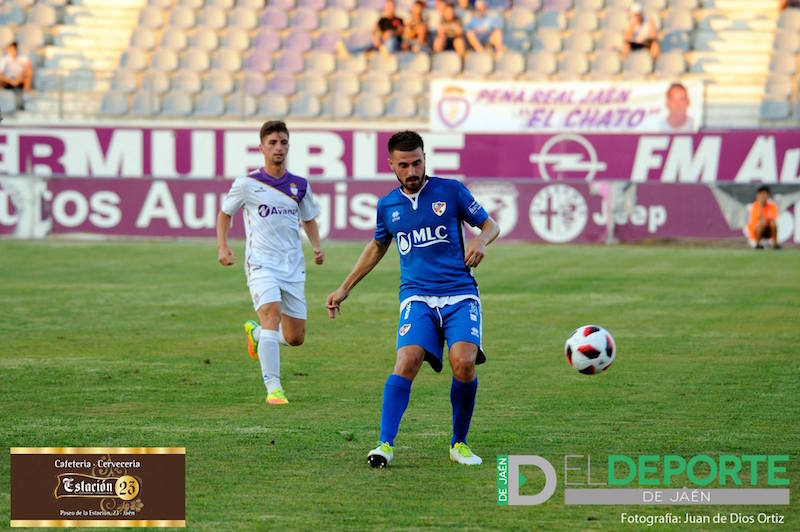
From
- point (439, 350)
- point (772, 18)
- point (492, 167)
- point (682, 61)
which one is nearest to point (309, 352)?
point (439, 350)

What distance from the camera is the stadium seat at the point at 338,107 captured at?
30.6 meters

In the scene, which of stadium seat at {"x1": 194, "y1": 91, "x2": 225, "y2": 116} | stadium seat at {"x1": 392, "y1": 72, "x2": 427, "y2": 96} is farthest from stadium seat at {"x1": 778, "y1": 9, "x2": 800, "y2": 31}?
stadium seat at {"x1": 194, "y1": 91, "x2": 225, "y2": 116}

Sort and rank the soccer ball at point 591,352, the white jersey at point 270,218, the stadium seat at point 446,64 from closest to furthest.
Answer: the soccer ball at point 591,352, the white jersey at point 270,218, the stadium seat at point 446,64

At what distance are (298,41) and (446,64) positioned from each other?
3.81 meters

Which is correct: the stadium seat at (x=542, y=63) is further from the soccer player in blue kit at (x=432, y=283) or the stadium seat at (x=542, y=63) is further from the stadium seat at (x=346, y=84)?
the soccer player in blue kit at (x=432, y=283)

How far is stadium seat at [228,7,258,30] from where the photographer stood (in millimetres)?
33031

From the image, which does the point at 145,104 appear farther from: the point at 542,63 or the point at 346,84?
the point at 542,63

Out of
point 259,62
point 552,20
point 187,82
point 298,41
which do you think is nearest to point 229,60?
point 259,62

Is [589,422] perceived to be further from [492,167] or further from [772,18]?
[772,18]

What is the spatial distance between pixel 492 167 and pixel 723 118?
5.14 m

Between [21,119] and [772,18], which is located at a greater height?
[772,18]

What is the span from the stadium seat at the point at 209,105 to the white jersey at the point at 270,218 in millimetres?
21026

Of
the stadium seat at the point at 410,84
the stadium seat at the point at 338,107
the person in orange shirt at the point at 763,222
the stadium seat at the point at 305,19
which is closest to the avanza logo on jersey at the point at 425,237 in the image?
the person in orange shirt at the point at 763,222

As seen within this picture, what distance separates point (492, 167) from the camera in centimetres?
2984
